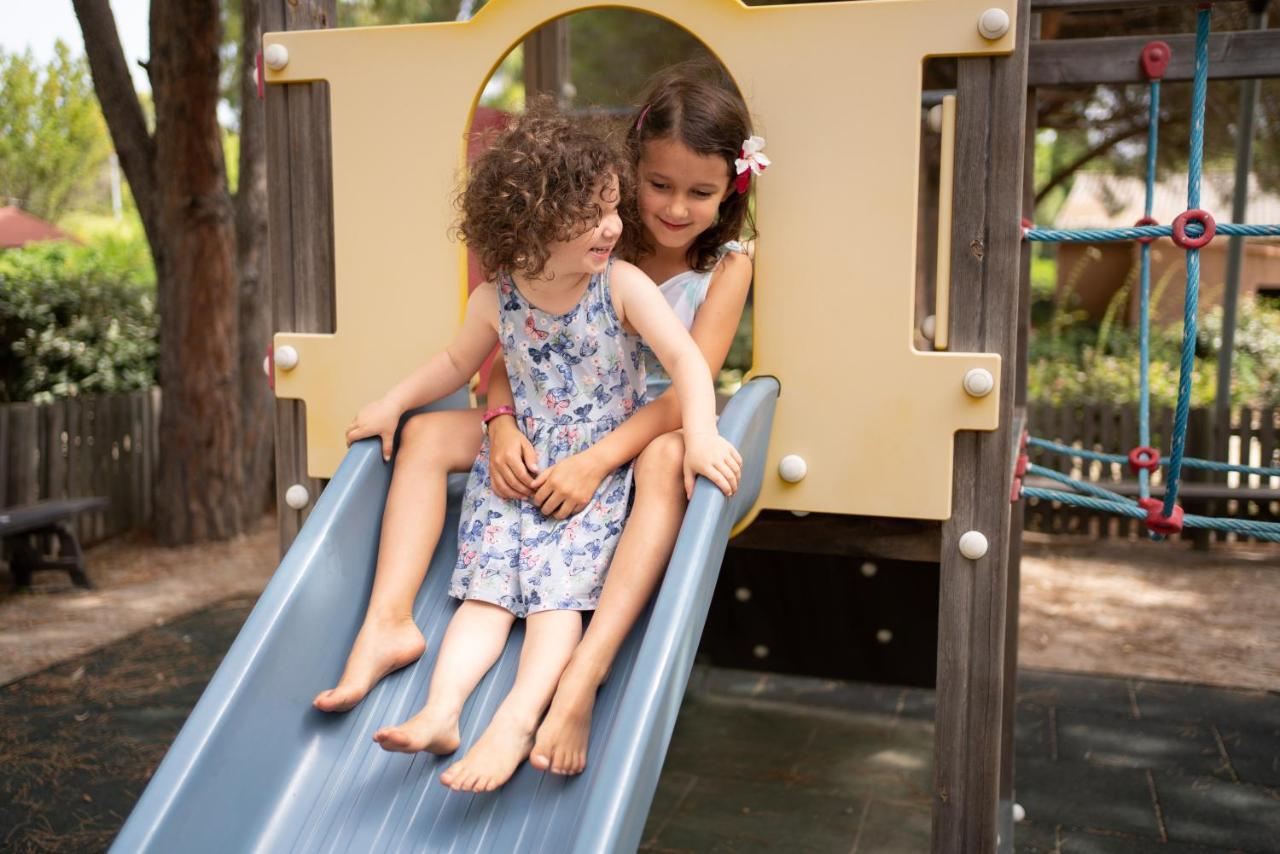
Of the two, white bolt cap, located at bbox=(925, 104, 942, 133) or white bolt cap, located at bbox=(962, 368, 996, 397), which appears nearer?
white bolt cap, located at bbox=(962, 368, 996, 397)

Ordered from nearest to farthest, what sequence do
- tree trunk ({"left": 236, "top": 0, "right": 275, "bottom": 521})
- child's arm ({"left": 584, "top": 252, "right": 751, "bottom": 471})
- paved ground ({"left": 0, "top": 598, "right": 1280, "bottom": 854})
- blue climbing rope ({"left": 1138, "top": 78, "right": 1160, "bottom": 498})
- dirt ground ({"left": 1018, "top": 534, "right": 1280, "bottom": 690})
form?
1. child's arm ({"left": 584, "top": 252, "right": 751, "bottom": 471})
2. blue climbing rope ({"left": 1138, "top": 78, "right": 1160, "bottom": 498})
3. paved ground ({"left": 0, "top": 598, "right": 1280, "bottom": 854})
4. dirt ground ({"left": 1018, "top": 534, "right": 1280, "bottom": 690})
5. tree trunk ({"left": 236, "top": 0, "right": 275, "bottom": 521})

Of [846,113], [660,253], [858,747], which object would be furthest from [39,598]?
[846,113]

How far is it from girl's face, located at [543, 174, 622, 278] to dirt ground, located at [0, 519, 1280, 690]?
322cm

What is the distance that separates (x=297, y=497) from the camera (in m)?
2.59

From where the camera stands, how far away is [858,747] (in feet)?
12.1

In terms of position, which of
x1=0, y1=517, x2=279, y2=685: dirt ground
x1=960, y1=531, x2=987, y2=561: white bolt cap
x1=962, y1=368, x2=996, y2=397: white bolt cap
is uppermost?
x1=962, y1=368, x2=996, y2=397: white bolt cap

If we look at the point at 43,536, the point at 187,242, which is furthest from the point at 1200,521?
the point at 43,536

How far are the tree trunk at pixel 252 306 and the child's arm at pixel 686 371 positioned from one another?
4800 millimetres

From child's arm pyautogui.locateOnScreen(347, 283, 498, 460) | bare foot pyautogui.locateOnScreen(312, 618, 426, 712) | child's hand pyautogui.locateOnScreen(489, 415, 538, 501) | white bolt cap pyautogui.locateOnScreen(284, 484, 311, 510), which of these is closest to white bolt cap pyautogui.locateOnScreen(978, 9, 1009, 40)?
child's arm pyautogui.locateOnScreen(347, 283, 498, 460)

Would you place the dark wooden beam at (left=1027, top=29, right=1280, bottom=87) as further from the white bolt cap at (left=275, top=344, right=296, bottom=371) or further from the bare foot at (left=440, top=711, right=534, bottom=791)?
the bare foot at (left=440, top=711, right=534, bottom=791)

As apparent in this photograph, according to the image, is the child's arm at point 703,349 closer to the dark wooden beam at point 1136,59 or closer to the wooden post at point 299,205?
the wooden post at point 299,205

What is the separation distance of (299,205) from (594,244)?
0.88 m

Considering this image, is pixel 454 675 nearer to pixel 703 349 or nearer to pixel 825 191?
pixel 703 349

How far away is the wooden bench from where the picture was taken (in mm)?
5418
